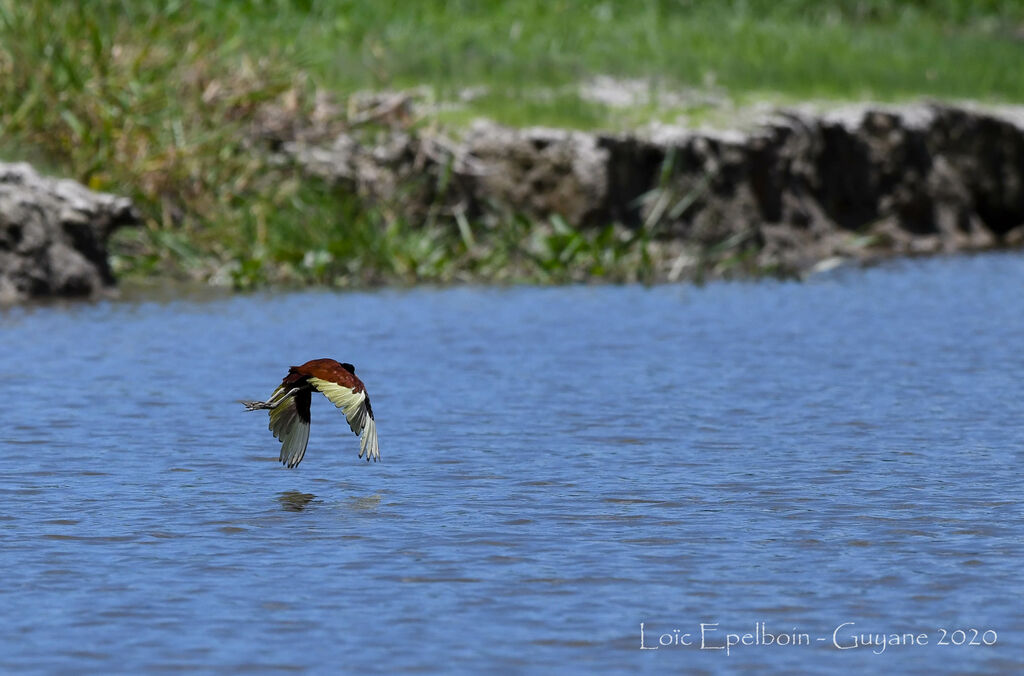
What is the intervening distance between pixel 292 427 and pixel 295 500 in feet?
0.91

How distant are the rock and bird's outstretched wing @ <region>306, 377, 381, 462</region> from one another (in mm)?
7235

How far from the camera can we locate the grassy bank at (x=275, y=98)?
47.3 feet

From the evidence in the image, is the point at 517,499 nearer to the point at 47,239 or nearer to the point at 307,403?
the point at 307,403

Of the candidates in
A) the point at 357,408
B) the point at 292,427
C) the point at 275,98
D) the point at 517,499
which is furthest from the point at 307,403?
the point at 275,98

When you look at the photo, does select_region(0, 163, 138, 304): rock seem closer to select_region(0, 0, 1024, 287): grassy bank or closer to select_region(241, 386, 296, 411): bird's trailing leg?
select_region(0, 0, 1024, 287): grassy bank

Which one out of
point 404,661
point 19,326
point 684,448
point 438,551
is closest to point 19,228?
point 19,326

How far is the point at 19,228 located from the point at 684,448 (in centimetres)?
700

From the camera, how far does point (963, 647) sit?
4.67 metres

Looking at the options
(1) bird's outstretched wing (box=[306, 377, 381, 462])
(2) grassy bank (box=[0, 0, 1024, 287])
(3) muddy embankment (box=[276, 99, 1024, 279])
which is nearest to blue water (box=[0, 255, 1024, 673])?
(1) bird's outstretched wing (box=[306, 377, 381, 462])

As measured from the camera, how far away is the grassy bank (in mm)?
14430

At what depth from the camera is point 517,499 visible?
21.4ft

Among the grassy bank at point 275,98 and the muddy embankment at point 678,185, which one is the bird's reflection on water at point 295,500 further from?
the grassy bank at point 275,98

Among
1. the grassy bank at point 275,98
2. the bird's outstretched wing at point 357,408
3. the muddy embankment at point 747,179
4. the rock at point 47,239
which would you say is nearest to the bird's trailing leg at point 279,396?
the bird's outstretched wing at point 357,408

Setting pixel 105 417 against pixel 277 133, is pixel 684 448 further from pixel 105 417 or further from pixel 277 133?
pixel 277 133
